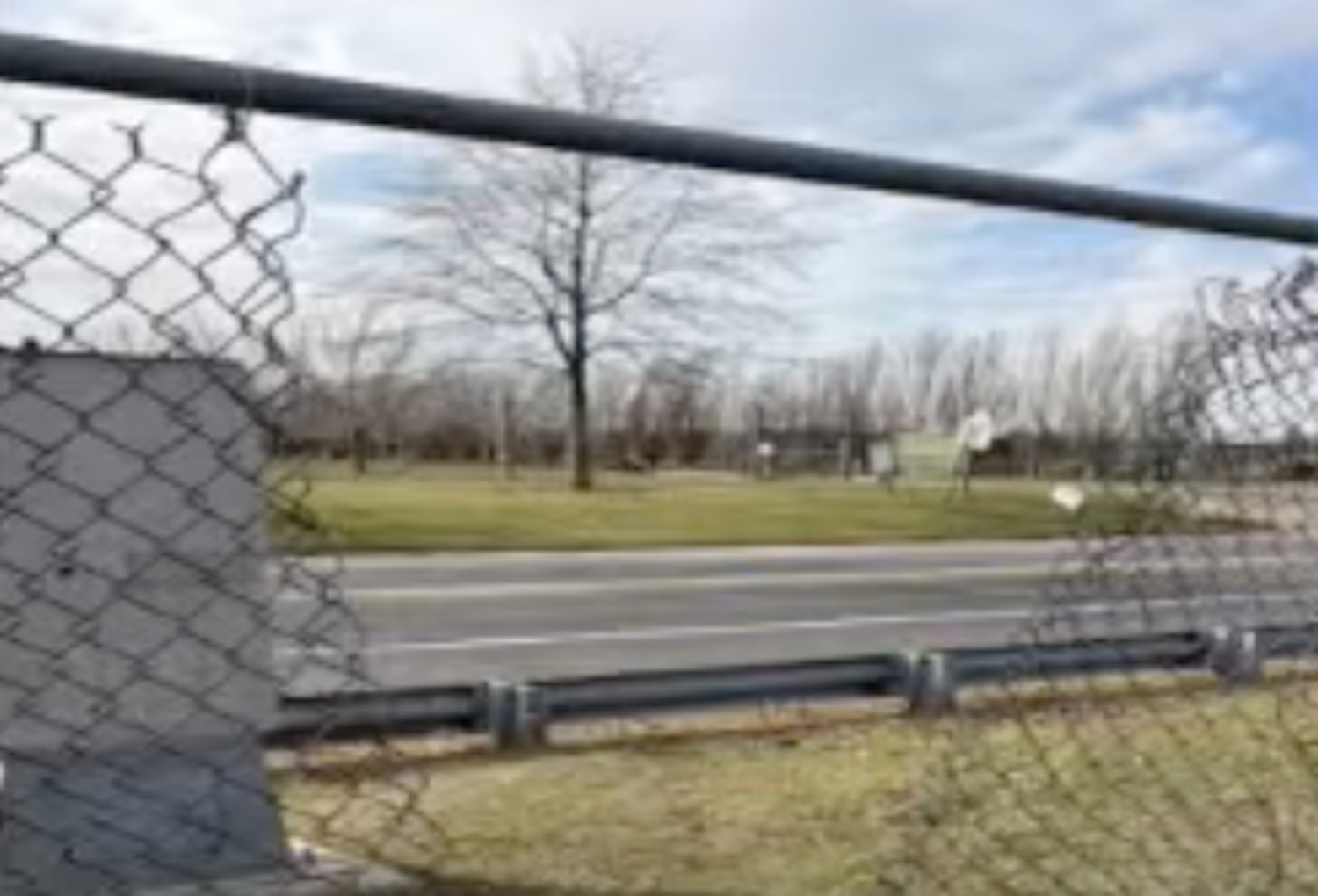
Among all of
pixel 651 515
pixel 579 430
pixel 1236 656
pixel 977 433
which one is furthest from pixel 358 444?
pixel 977 433

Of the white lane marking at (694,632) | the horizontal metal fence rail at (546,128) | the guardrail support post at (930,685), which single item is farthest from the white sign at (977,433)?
the horizontal metal fence rail at (546,128)

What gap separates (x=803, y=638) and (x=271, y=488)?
13.1m

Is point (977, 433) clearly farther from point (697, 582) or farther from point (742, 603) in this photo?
point (742, 603)

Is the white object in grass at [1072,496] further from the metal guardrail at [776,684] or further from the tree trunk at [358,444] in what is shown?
the tree trunk at [358,444]

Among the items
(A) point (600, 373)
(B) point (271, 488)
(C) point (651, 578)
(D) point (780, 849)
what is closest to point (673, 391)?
(A) point (600, 373)

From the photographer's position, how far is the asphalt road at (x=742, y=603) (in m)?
8.78

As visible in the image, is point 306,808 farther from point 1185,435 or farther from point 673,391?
point 673,391

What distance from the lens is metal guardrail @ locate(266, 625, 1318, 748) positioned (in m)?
8.22

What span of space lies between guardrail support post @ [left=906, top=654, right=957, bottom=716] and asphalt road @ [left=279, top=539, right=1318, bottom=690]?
561 millimetres

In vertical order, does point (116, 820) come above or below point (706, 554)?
above

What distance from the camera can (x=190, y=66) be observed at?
9.78ft

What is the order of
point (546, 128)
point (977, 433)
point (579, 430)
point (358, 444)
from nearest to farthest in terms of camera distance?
point (546, 128) < point (358, 444) < point (579, 430) < point (977, 433)

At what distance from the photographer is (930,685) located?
10234 mm

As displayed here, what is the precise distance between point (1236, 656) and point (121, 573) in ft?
22.6
